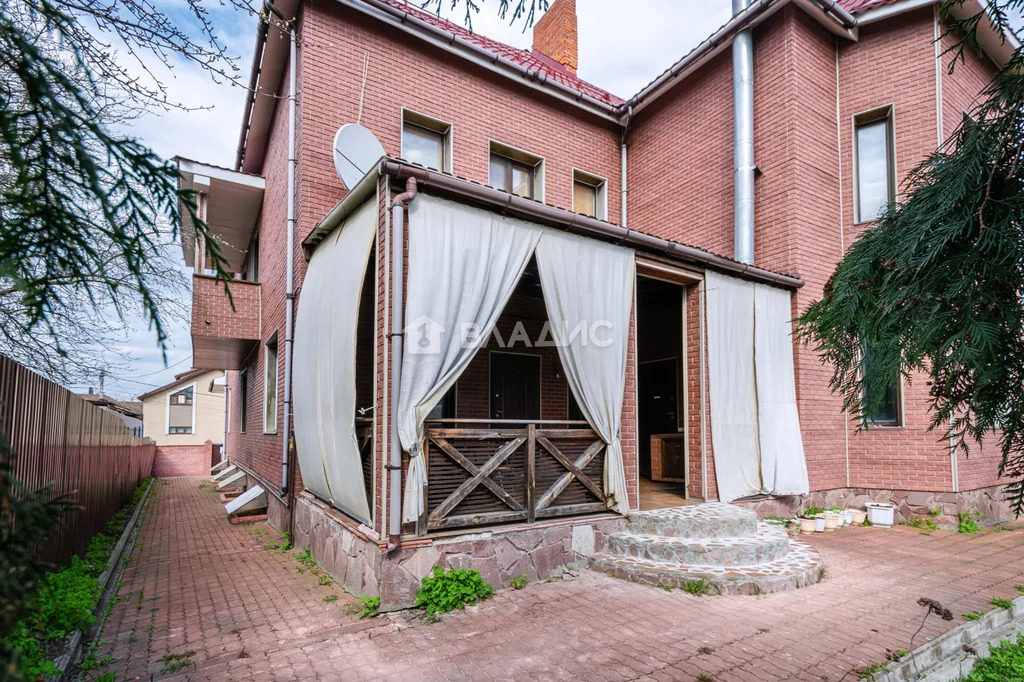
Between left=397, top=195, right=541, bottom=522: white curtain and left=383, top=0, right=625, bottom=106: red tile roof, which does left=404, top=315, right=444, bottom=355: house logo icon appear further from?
left=383, top=0, right=625, bottom=106: red tile roof

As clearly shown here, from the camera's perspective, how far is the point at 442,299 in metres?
5.02

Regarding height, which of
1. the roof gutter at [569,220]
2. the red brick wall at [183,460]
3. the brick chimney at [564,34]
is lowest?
the red brick wall at [183,460]

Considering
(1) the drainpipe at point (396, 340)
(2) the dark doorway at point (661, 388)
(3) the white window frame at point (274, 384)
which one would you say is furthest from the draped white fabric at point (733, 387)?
(3) the white window frame at point (274, 384)

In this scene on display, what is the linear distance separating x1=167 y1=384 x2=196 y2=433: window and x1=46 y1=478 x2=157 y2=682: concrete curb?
949 inches

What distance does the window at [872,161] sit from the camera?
9.09 meters

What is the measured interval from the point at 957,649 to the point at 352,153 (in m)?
7.36

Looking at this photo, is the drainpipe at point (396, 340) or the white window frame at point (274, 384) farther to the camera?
the white window frame at point (274, 384)

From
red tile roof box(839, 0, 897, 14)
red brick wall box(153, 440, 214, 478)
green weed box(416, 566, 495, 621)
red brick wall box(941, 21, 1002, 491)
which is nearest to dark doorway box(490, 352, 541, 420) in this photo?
green weed box(416, 566, 495, 621)

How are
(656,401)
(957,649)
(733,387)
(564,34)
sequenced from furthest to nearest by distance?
(564,34)
(656,401)
(733,387)
(957,649)

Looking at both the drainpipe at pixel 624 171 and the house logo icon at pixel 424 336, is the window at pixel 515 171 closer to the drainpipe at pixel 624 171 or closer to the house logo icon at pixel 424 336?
the drainpipe at pixel 624 171

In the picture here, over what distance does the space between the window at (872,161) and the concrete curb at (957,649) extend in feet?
20.8

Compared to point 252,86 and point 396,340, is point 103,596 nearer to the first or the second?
point 396,340

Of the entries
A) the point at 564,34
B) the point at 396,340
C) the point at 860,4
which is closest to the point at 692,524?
the point at 396,340

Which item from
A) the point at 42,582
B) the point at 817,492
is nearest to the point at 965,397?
the point at 42,582
